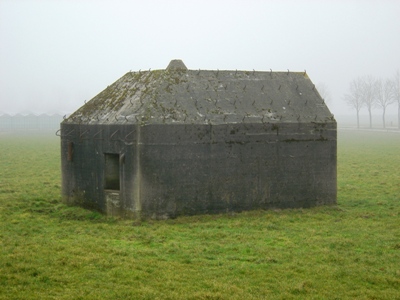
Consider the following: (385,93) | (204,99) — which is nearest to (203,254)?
(204,99)

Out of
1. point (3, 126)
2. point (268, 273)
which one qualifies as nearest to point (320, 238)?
point (268, 273)

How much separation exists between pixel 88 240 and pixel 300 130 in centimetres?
646

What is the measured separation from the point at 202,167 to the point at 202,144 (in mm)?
540

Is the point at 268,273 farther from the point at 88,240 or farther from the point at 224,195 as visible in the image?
the point at 224,195

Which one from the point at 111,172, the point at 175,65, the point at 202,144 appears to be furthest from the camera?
the point at 175,65

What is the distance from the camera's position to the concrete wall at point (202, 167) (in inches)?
536

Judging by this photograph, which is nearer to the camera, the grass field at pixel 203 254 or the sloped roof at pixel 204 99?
the grass field at pixel 203 254

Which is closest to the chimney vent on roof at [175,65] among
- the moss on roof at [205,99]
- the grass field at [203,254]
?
the moss on roof at [205,99]

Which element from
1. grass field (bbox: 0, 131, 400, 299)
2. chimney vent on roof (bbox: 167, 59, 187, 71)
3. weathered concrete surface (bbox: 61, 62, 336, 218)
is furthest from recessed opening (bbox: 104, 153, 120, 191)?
chimney vent on roof (bbox: 167, 59, 187, 71)

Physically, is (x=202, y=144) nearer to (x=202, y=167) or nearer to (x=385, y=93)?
(x=202, y=167)

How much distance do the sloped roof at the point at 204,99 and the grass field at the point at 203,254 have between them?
7.69 feet

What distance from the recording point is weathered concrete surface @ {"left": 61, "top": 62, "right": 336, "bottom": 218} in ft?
44.9

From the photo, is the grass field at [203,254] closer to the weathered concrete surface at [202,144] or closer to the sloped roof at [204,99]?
the weathered concrete surface at [202,144]

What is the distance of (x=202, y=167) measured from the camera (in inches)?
555
